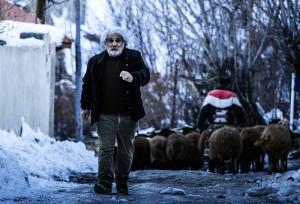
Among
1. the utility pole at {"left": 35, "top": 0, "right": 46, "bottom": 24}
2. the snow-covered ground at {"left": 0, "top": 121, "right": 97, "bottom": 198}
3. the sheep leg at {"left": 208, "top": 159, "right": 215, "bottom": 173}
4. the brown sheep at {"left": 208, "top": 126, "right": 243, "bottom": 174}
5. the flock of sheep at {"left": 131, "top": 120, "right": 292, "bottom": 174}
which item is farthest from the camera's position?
the utility pole at {"left": 35, "top": 0, "right": 46, "bottom": 24}

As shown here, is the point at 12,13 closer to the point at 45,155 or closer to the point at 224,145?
the point at 45,155

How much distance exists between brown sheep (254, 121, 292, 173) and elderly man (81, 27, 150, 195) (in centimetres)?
651

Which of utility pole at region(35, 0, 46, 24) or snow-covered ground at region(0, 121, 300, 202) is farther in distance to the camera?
utility pole at region(35, 0, 46, 24)

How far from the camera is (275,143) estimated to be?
14.5m

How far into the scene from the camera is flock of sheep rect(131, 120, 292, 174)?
1446 centimetres

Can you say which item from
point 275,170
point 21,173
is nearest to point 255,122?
point 275,170

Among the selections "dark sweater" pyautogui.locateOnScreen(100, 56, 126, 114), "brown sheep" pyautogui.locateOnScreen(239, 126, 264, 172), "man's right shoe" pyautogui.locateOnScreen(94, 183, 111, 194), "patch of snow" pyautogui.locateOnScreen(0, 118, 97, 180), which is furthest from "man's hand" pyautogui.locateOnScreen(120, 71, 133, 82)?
"brown sheep" pyautogui.locateOnScreen(239, 126, 264, 172)

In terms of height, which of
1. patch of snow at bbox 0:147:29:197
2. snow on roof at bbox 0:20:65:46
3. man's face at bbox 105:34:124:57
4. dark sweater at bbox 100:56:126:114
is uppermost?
snow on roof at bbox 0:20:65:46

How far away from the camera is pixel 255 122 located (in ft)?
76.0

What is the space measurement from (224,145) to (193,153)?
326 centimetres

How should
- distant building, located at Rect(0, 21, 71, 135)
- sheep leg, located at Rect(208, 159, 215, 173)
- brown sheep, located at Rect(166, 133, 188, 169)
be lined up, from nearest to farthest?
sheep leg, located at Rect(208, 159, 215, 173)
distant building, located at Rect(0, 21, 71, 135)
brown sheep, located at Rect(166, 133, 188, 169)

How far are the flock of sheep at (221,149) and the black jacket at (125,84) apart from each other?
6.15 meters

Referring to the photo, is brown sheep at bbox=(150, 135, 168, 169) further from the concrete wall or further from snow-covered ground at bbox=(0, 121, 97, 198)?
the concrete wall

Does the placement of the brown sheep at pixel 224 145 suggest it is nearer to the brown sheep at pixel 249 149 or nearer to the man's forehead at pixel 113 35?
→ the brown sheep at pixel 249 149
